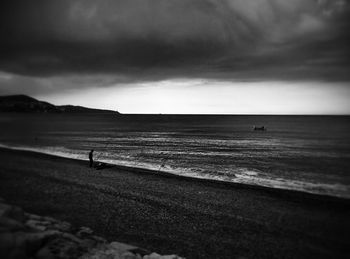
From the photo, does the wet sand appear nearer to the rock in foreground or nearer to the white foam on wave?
the rock in foreground

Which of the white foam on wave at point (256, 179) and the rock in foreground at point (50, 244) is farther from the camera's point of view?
the white foam on wave at point (256, 179)

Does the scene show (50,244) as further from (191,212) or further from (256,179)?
(256,179)

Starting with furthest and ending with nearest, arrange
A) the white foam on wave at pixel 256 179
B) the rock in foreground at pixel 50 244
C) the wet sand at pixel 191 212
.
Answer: the white foam on wave at pixel 256 179, the wet sand at pixel 191 212, the rock in foreground at pixel 50 244

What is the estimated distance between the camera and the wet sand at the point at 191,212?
43.1 feet

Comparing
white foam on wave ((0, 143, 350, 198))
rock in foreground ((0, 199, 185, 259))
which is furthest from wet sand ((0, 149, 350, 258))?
white foam on wave ((0, 143, 350, 198))

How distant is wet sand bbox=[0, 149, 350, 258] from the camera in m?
13.1

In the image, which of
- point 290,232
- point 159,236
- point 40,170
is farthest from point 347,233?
point 40,170

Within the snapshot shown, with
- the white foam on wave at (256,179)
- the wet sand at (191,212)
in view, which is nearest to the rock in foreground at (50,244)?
the wet sand at (191,212)

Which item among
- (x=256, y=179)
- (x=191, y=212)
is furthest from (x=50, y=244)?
(x=256, y=179)

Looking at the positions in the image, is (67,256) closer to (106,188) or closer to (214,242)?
(214,242)

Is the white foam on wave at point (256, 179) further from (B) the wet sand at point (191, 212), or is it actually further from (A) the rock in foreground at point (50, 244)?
(A) the rock in foreground at point (50, 244)

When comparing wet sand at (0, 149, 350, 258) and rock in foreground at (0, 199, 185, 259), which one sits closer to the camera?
rock in foreground at (0, 199, 185, 259)

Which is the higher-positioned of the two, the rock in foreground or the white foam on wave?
the rock in foreground

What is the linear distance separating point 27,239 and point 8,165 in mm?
27484
